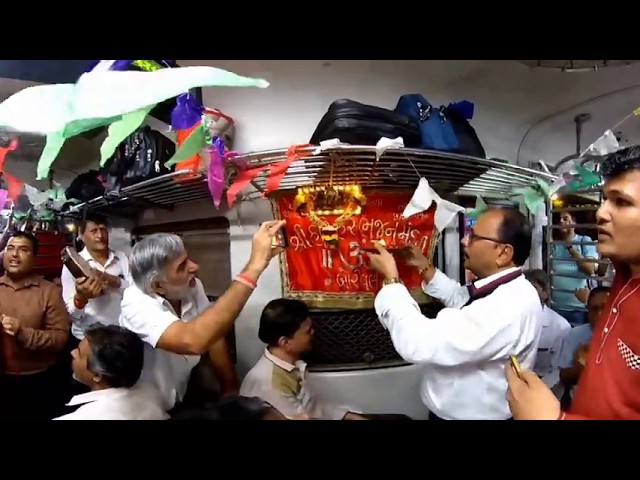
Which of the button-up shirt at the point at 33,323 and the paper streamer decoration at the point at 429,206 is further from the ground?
the paper streamer decoration at the point at 429,206

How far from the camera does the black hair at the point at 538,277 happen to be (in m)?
0.95

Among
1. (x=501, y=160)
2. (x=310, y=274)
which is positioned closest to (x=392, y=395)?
(x=310, y=274)

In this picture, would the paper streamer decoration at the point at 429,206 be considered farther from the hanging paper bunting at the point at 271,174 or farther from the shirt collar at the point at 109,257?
the shirt collar at the point at 109,257

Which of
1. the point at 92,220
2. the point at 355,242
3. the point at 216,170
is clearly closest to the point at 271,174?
the point at 216,170

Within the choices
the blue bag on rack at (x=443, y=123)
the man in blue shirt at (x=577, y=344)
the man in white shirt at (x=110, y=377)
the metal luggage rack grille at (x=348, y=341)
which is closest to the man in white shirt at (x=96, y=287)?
the man in white shirt at (x=110, y=377)

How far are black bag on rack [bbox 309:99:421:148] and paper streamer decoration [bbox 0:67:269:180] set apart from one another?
20 centimetres

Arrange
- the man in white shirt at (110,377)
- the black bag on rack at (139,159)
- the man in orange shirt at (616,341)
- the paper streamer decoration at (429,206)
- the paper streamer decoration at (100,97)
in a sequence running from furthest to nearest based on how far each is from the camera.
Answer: the black bag on rack at (139,159) < the paper streamer decoration at (429,206) < the man in white shirt at (110,377) < the paper streamer decoration at (100,97) < the man in orange shirt at (616,341)

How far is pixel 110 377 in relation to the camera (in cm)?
82

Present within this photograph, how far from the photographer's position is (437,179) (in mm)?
952

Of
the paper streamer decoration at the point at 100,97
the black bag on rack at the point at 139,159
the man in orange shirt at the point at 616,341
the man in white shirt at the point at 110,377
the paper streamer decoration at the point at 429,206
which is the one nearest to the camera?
the man in orange shirt at the point at 616,341

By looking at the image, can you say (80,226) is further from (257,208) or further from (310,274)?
(310,274)

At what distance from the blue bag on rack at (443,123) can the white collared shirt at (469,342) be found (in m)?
0.29

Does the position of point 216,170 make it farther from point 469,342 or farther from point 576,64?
point 576,64
